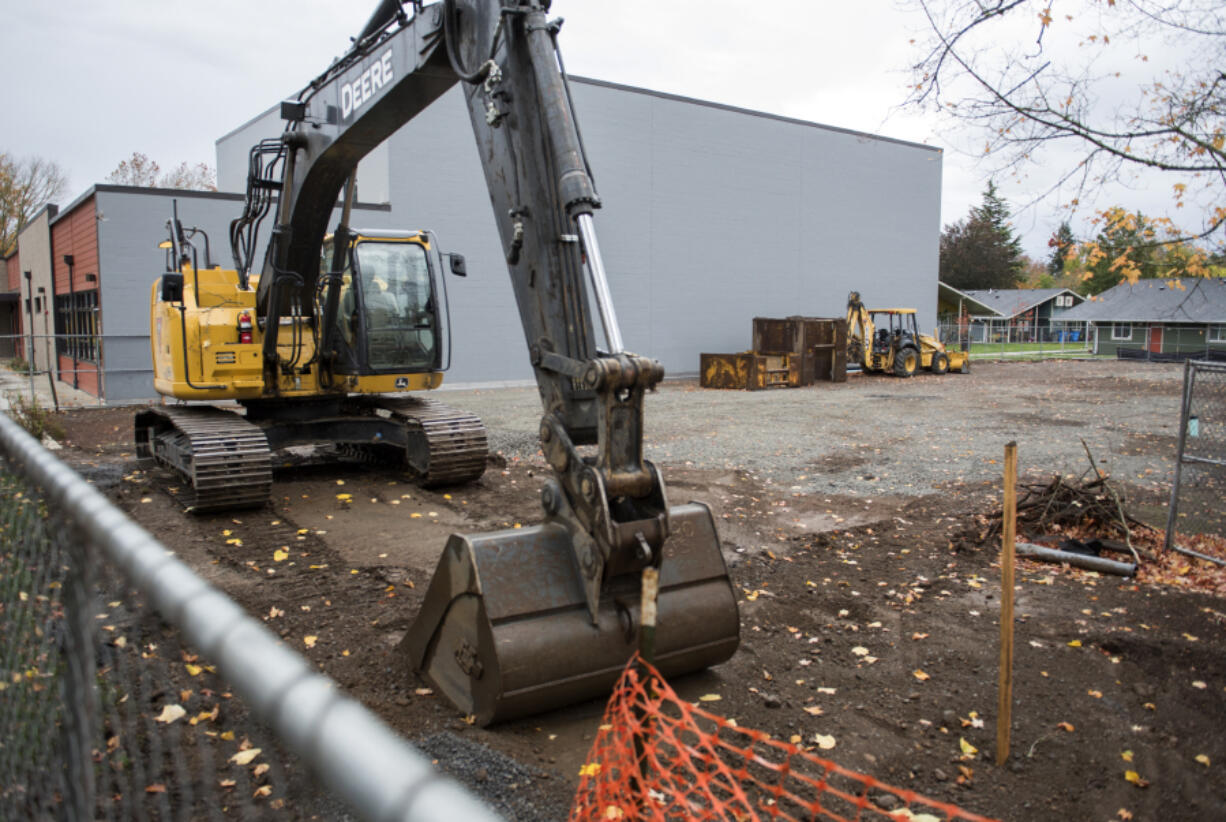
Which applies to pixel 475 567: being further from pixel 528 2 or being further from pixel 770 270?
pixel 770 270

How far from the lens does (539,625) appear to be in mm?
4137

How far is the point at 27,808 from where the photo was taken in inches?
79.3

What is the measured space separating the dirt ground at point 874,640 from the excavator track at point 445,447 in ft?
0.82

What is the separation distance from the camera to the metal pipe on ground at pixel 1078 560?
6.73m

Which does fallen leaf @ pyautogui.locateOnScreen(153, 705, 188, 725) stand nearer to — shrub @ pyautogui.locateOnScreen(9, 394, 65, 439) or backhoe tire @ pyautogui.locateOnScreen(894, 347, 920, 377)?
shrub @ pyautogui.locateOnScreen(9, 394, 65, 439)

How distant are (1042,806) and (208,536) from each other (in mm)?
6822

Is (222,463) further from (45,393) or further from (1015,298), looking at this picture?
(1015,298)

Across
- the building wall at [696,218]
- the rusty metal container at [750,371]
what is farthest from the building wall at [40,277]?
the rusty metal container at [750,371]

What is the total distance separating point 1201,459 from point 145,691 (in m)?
8.18

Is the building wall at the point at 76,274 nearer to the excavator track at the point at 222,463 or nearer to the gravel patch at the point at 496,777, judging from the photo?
the excavator track at the point at 222,463

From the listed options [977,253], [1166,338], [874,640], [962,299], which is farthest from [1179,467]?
[977,253]

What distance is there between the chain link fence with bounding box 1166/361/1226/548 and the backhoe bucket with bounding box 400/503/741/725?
16.5 feet

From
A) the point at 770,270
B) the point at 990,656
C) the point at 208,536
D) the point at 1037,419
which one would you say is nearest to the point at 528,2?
the point at 990,656

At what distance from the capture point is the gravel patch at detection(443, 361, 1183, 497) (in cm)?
1105
